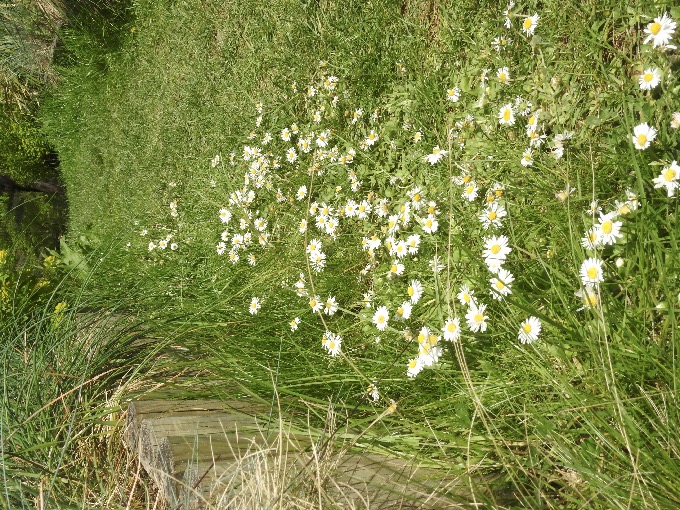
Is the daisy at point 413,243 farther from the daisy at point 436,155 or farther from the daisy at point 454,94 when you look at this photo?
the daisy at point 454,94

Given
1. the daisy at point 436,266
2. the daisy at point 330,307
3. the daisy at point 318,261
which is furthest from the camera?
the daisy at point 318,261

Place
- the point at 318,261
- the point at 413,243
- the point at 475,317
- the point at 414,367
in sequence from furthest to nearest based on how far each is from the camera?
the point at 318,261, the point at 413,243, the point at 414,367, the point at 475,317

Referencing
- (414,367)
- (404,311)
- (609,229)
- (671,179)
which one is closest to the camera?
(671,179)

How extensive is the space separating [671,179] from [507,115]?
2.83ft

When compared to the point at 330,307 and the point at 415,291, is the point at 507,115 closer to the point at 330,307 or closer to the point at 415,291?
the point at 415,291

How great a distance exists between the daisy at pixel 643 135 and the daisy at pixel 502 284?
0.57 meters

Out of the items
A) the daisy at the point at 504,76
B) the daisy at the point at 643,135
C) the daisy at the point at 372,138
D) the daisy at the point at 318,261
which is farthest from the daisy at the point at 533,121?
the daisy at the point at 318,261

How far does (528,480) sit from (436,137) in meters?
1.69

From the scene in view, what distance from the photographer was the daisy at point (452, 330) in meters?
2.09

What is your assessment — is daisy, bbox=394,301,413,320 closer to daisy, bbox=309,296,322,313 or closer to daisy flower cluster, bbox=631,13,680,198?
daisy, bbox=309,296,322,313

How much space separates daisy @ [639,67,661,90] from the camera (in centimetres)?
191

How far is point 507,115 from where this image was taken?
2463 millimetres

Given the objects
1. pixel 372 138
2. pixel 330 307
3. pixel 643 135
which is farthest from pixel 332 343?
pixel 643 135

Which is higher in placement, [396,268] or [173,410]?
[396,268]
